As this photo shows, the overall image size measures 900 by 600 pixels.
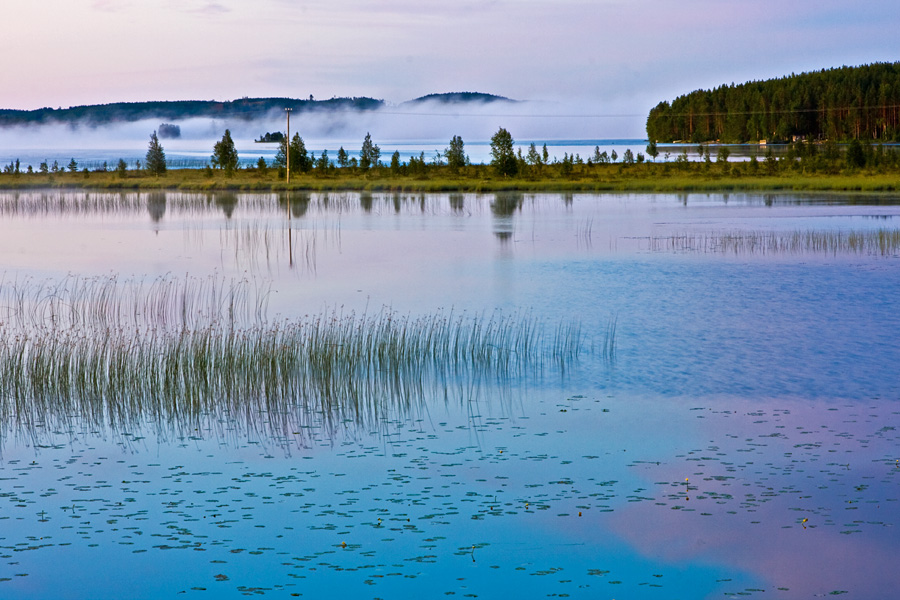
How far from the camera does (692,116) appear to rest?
559ft

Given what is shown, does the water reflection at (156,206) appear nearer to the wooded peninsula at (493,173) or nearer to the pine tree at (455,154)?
the wooded peninsula at (493,173)

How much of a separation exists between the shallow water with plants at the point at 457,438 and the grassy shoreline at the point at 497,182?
3120cm

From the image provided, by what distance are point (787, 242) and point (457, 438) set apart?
18.6 m

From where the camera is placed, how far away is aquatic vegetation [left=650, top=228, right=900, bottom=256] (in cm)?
2439

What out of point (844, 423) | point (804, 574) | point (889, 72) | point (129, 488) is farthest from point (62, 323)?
point (889, 72)

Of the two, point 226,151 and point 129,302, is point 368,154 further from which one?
point 129,302

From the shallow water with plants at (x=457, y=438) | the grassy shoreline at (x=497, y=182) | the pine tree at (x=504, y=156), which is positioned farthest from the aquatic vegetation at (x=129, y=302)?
the pine tree at (x=504, y=156)

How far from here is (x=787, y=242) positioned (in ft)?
85.1

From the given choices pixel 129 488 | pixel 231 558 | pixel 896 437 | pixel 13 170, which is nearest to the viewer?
pixel 231 558

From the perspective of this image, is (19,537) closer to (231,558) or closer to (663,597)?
(231,558)

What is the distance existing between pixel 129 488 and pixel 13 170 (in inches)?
2666

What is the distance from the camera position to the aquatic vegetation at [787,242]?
24.4 meters

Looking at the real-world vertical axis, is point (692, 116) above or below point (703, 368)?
above

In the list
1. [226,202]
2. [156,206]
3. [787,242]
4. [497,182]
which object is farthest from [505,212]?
[497,182]
